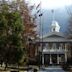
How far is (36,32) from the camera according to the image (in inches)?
1761

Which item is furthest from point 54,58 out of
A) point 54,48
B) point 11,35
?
point 11,35

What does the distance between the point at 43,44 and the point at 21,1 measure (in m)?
40.5

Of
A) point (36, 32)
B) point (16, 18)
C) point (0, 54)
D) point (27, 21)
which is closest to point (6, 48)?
point (0, 54)

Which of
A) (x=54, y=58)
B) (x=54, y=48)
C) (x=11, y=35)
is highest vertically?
(x=11, y=35)

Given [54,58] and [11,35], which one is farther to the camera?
[54,58]

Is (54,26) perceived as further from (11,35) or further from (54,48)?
(11,35)

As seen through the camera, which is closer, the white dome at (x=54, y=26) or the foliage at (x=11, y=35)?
the foliage at (x=11, y=35)

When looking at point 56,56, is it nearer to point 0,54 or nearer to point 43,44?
point 43,44

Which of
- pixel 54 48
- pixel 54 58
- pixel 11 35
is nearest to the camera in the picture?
pixel 11 35

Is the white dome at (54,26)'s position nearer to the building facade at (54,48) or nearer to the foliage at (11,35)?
the building facade at (54,48)

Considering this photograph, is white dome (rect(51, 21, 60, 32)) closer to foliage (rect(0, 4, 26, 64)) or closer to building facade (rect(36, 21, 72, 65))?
building facade (rect(36, 21, 72, 65))

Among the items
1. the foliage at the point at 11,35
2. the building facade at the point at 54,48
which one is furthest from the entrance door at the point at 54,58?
the foliage at the point at 11,35

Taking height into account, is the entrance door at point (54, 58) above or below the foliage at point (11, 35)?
below

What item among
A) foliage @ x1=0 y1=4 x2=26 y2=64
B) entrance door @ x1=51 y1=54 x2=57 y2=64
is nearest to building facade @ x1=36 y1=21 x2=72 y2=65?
entrance door @ x1=51 y1=54 x2=57 y2=64
